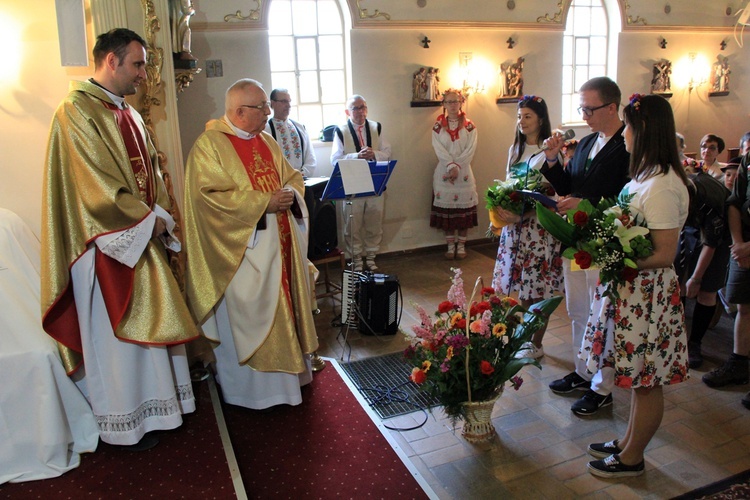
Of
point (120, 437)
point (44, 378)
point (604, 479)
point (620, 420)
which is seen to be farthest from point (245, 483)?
point (620, 420)

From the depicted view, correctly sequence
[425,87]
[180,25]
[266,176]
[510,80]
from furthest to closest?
[510,80] < [425,87] < [180,25] < [266,176]

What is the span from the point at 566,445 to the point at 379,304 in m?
1.78

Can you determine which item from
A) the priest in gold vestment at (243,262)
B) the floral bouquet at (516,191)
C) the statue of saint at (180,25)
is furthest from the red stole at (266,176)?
the floral bouquet at (516,191)

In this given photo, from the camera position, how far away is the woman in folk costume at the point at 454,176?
639 centimetres

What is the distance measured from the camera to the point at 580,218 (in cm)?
234

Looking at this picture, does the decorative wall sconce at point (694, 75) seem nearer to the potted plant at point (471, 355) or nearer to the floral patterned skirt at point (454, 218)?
the floral patterned skirt at point (454, 218)

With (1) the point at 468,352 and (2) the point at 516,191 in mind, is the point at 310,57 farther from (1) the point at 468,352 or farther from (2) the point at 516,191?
(1) the point at 468,352

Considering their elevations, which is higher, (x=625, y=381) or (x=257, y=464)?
(x=625, y=381)

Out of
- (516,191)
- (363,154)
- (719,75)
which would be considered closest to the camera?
(516,191)

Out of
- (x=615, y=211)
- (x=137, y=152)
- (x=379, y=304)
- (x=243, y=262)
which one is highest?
(x=137, y=152)

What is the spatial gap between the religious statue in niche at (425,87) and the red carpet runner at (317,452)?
4115 mm

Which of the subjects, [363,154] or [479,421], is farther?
[363,154]

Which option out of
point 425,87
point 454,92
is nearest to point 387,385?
point 454,92

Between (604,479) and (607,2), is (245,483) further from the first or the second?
(607,2)
